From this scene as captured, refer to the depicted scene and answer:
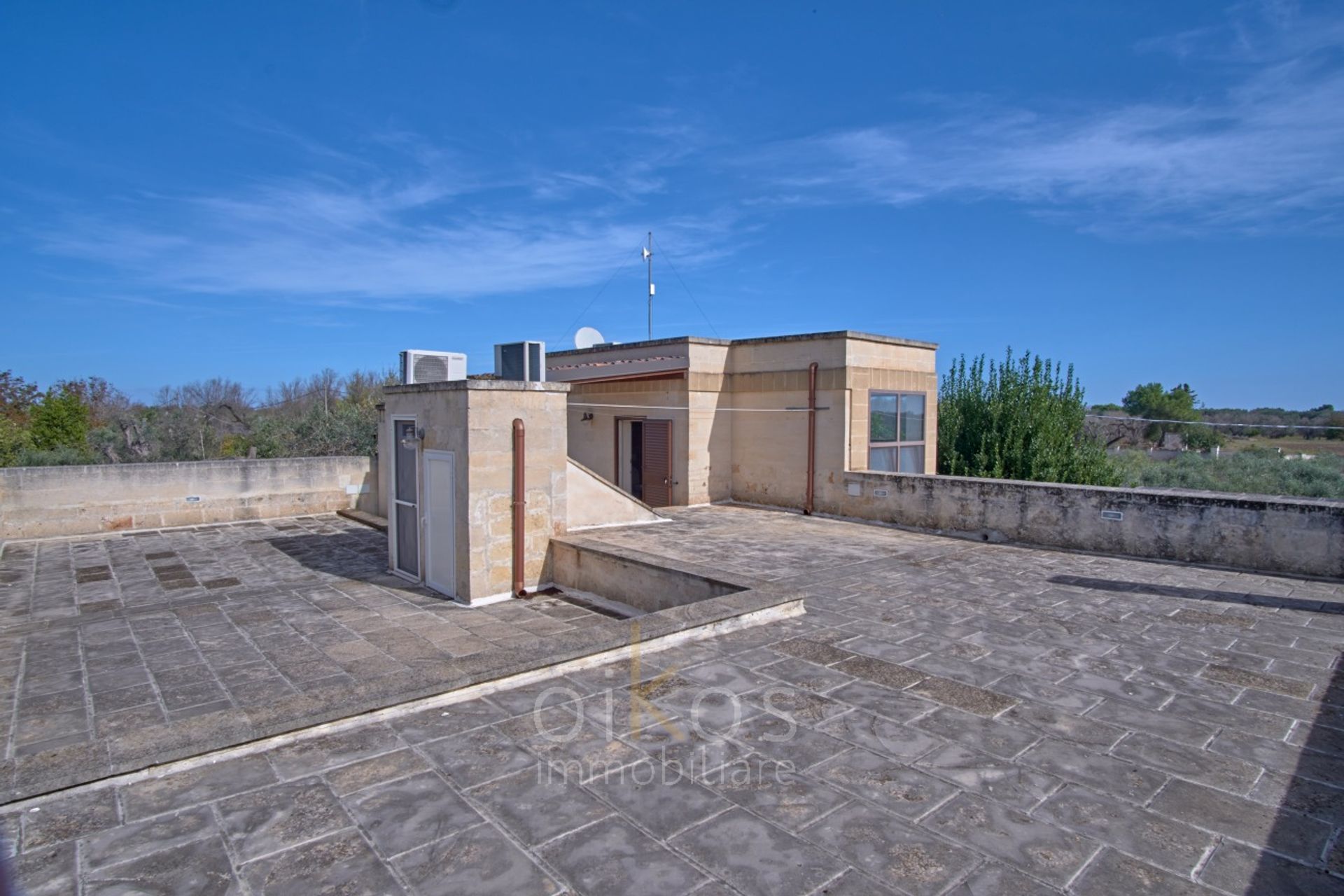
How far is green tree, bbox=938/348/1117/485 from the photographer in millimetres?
14398

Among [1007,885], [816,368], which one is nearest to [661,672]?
[1007,885]

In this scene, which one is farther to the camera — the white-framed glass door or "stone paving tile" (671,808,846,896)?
the white-framed glass door

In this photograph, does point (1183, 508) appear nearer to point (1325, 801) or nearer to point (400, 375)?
point (1325, 801)

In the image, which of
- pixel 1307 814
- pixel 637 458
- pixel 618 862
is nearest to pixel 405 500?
pixel 637 458

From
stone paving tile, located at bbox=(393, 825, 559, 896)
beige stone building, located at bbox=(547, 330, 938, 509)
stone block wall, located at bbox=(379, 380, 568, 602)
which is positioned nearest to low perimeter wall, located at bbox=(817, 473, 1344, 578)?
beige stone building, located at bbox=(547, 330, 938, 509)

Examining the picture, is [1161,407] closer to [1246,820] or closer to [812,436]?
[812,436]

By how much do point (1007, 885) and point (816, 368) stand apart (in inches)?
380

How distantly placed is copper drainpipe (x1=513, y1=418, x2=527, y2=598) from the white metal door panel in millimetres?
623

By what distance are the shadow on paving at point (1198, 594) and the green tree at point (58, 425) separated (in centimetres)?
1892

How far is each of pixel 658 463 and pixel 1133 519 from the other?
24.1 ft

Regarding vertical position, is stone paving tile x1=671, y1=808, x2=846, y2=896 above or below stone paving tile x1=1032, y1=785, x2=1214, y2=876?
above

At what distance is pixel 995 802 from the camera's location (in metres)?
2.82

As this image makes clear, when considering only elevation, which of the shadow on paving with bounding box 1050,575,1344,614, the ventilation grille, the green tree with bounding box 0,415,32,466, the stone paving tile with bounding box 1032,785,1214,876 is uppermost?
the ventilation grille

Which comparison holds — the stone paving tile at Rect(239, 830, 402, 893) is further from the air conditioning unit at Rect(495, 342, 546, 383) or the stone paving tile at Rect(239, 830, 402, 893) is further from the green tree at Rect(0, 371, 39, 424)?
the green tree at Rect(0, 371, 39, 424)
